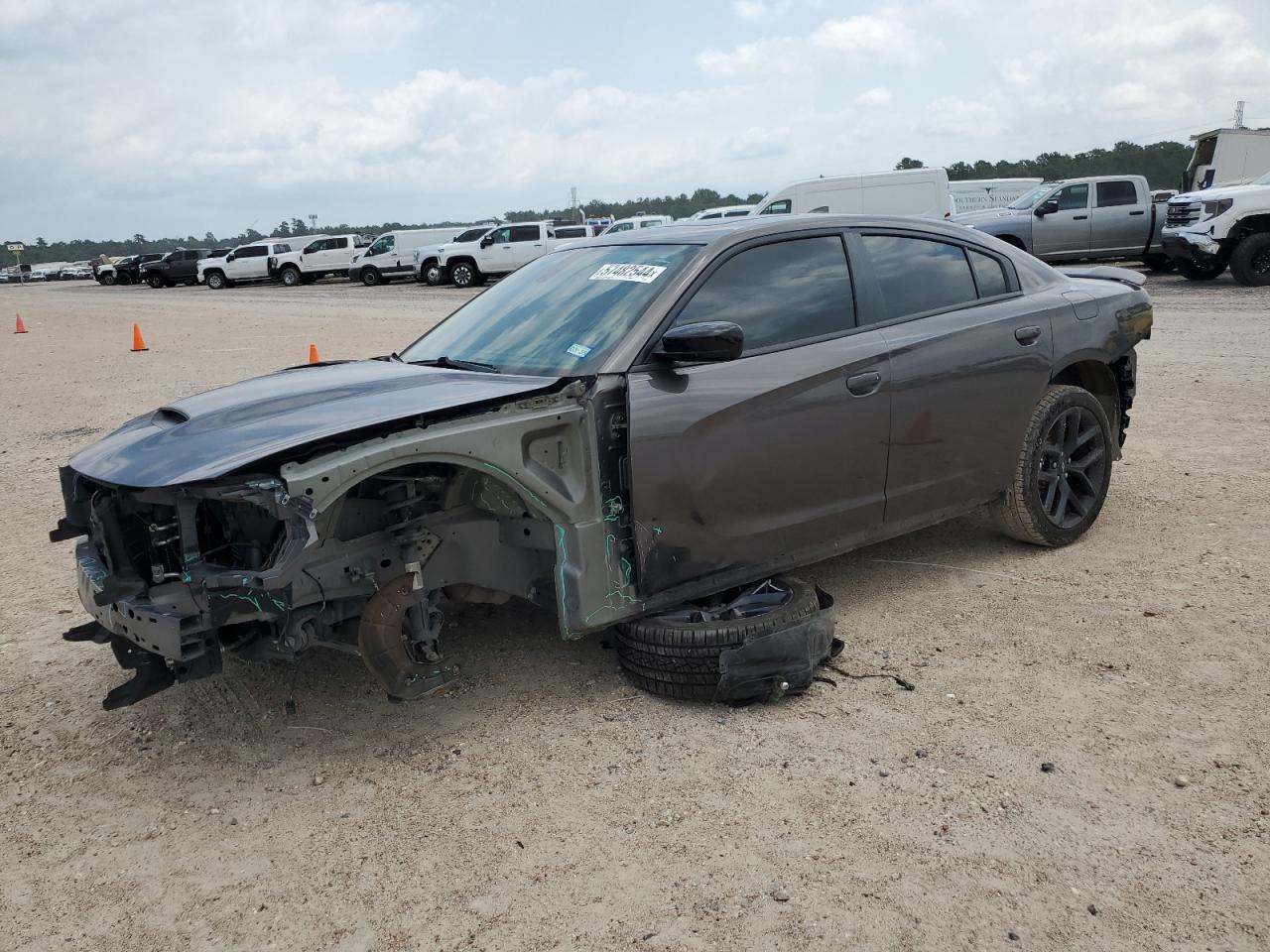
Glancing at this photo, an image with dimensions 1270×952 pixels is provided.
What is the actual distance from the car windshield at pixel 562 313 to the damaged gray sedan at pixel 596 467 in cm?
2

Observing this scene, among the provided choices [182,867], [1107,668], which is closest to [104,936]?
[182,867]

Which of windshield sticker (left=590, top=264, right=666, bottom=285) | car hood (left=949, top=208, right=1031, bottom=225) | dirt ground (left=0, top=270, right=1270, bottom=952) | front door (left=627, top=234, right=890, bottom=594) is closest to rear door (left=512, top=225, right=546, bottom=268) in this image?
car hood (left=949, top=208, right=1031, bottom=225)

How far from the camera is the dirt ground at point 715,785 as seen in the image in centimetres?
280

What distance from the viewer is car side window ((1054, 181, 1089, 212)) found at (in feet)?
67.6

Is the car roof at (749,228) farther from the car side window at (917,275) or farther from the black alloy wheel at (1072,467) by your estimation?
the black alloy wheel at (1072,467)

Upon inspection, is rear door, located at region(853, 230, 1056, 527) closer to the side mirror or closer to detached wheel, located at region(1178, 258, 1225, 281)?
the side mirror

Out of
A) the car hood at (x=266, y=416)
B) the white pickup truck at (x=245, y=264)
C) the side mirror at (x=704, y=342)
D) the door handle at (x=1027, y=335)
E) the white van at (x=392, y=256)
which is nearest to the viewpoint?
the car hood at (x=266, y=416)

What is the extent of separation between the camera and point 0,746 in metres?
3.92

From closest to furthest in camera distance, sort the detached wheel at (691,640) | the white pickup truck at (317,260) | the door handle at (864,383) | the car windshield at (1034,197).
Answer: the detached wheel at (691,640)
the door handle at (864,383)
the car windshield at (1034,197)
the white pickup truck at (317,260)

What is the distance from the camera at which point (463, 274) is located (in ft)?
105

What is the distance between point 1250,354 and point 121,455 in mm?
10590

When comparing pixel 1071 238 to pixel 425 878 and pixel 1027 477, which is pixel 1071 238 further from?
pixel 425 878

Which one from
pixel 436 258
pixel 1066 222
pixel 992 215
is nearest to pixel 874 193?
pixel 992 215

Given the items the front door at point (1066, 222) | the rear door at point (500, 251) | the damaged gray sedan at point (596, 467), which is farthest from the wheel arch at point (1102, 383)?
the rear door at point (500, 251)
